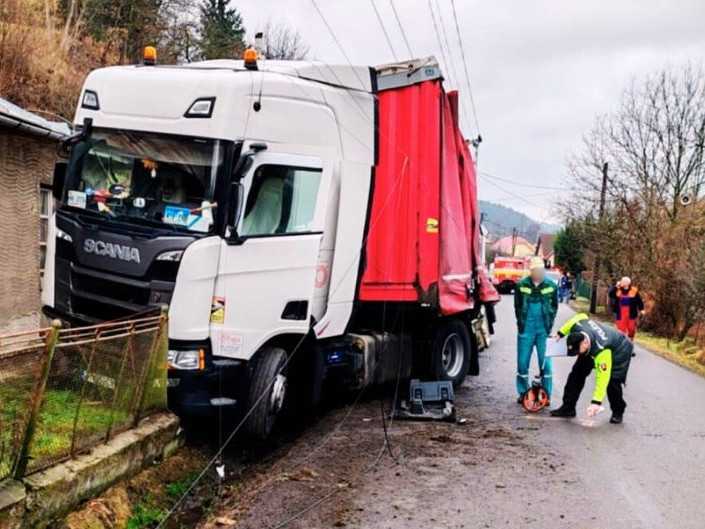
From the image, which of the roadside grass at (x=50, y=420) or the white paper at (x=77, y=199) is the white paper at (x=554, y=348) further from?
the white paper at (x=77, y=199)

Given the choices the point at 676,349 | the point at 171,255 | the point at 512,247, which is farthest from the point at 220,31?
the point at 512,247

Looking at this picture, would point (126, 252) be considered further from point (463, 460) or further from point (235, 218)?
point (463, 460)

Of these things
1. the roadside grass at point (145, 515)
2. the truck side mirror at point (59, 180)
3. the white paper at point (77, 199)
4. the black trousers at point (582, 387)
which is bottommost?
the roadside grass at point (145, 515)

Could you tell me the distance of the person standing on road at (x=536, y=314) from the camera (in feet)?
29.8

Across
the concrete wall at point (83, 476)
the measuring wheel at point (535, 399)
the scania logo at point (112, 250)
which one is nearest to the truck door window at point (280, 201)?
the scania logo at point (112, 250)

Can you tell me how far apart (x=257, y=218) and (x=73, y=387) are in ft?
7.72

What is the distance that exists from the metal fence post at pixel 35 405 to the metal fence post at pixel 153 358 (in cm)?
140

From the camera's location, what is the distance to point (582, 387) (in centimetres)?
848

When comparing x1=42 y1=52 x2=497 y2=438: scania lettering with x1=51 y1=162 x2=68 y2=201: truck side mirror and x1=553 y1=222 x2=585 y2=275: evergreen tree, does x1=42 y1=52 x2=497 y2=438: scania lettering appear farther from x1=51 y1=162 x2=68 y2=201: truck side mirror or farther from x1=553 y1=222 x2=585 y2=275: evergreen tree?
x1=553 y1=222 x2=585 y2=275: evergreen tree

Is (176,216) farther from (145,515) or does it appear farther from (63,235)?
(145,515)

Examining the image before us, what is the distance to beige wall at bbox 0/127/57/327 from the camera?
9383 millimetres

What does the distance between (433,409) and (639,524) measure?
3.42m

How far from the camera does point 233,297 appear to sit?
21.2ft

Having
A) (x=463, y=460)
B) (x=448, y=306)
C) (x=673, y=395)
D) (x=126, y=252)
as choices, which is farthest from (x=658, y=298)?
(x=126, y=252)
